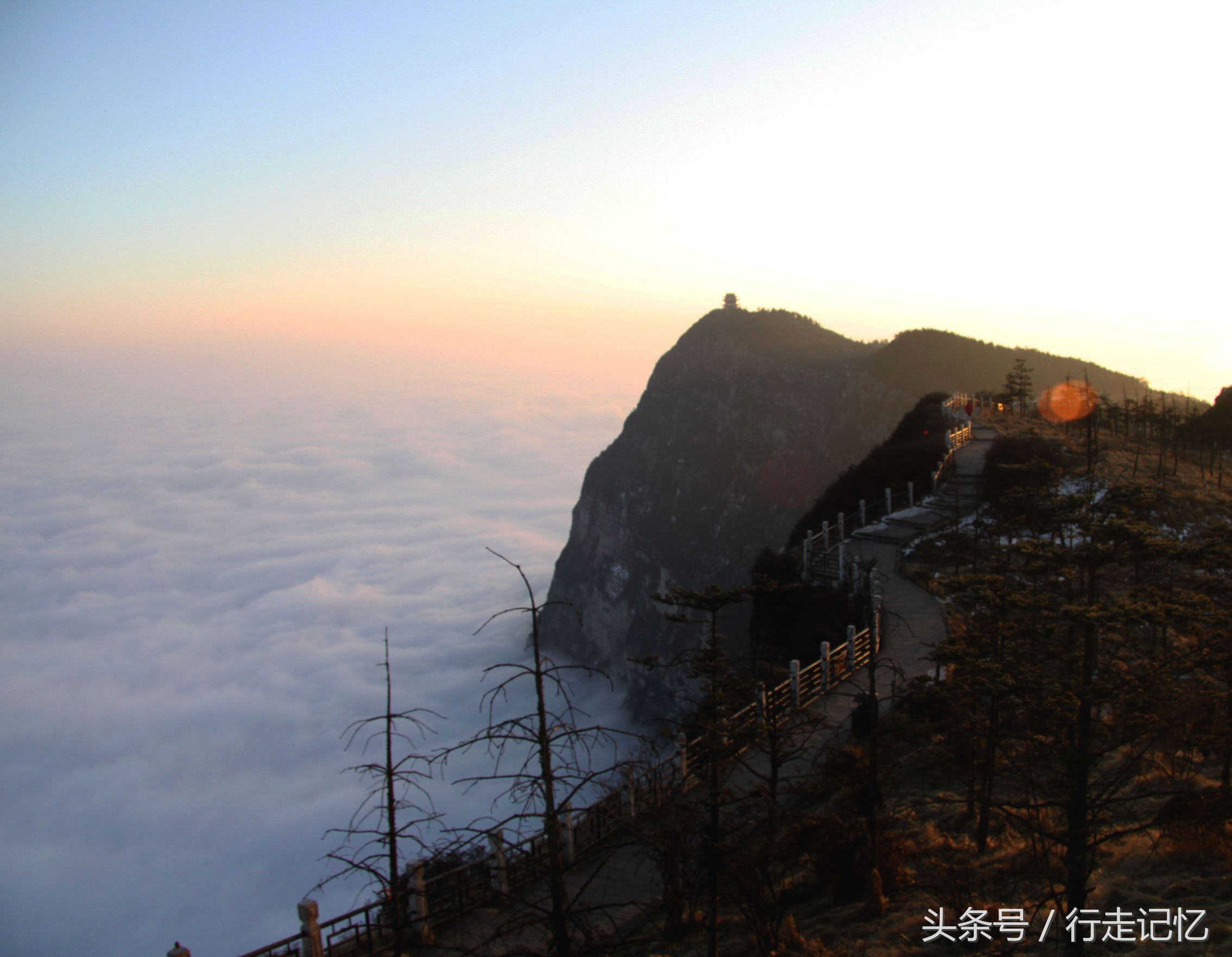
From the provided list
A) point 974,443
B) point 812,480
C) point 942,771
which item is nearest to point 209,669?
point 812,480

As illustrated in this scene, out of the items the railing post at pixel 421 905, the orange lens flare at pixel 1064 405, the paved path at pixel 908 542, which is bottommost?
the railing post at pixel 421 905

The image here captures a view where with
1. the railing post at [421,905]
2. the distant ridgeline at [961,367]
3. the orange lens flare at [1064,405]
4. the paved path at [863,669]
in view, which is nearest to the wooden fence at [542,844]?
the railing post at [421,905]

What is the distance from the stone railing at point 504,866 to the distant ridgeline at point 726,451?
202ft

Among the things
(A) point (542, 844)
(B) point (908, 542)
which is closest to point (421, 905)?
(A) point (542, 844)

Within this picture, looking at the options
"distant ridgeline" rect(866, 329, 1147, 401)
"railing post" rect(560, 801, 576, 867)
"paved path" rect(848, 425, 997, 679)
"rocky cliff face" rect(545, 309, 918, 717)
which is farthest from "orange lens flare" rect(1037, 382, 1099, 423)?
"railing post" rect(560, 801, 576, 867)

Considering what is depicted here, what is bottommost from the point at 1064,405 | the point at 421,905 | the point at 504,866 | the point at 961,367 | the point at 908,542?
the point at 421,905

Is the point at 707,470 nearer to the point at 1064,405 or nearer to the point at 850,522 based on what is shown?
the point at 1064,405

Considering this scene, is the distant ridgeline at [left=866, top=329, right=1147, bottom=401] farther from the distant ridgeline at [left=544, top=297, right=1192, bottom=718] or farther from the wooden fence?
the wooden fence

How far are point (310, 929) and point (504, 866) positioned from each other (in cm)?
269

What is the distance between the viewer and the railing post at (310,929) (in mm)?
10109

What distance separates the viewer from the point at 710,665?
8.48 meters

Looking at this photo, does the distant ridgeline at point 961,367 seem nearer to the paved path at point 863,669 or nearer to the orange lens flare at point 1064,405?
the orange lens flare at point 1064,405

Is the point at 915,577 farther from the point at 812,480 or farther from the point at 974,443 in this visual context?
the point at 812,480

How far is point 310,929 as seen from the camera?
33.5ft
